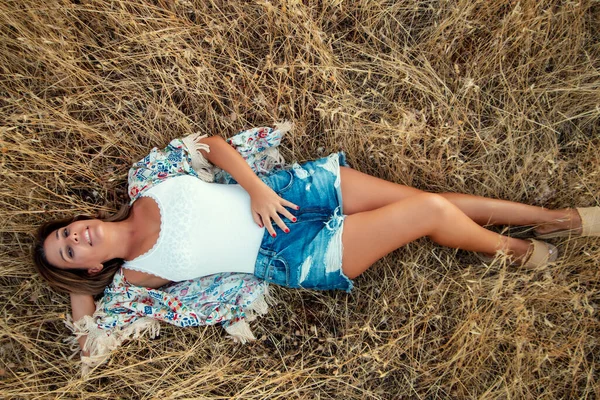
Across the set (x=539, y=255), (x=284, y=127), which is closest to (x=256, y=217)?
(x=284, y=127)

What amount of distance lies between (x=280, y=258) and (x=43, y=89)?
2.09 m

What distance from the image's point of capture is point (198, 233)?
2.51m

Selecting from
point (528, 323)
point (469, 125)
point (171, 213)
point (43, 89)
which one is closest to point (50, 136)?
point (43, 89)

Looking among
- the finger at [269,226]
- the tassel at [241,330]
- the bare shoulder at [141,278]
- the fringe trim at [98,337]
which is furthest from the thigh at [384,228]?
the fringe trim at [98,337]

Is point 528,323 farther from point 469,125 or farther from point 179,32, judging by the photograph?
point 179,32

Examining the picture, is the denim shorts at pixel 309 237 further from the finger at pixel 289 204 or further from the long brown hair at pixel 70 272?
the long brown hair at pixel 70 272

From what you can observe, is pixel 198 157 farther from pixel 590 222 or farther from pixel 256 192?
pixel 590 222

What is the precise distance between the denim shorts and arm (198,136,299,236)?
96 millimetres

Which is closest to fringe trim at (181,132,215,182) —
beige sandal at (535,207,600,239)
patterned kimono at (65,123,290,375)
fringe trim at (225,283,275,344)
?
patterned kimono at (65,123,290,375)

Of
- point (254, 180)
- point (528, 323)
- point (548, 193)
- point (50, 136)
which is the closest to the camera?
point (528, 323)

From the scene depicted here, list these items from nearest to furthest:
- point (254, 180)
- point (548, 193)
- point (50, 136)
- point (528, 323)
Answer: point (528, 323), point (254, 180), point (548, 193), point (50, 136)

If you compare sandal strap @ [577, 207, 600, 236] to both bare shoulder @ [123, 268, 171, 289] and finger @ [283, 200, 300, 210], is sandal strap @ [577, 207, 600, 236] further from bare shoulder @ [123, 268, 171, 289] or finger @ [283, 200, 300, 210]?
bare shoulder @ [123, 268, 171, 289]

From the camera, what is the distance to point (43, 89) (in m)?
2.97

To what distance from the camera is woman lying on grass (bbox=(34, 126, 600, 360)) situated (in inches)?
97.3
